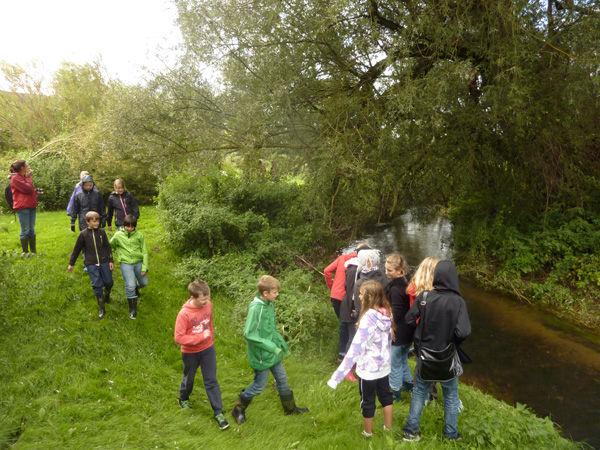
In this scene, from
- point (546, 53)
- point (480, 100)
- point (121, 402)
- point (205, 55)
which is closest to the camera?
point (121, 402)

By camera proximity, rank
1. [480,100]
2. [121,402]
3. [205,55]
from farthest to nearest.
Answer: [205,55] < [480,100] < [121,402]

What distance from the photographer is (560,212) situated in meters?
11.4

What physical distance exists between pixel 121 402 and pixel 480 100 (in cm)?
966

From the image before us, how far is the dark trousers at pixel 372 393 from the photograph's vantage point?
167 inches

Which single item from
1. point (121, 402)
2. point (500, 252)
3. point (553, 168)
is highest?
point (553, 168)

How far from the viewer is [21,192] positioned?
8117 millimetres

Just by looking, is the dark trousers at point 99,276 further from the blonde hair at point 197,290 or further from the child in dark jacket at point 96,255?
the blonde hair at point 197,290

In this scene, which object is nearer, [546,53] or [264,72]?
[546,53]

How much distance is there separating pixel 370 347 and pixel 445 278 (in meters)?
1.03

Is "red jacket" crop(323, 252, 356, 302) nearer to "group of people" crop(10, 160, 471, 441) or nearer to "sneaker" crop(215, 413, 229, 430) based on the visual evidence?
"group of people" crop(10, 160, 471, 441)

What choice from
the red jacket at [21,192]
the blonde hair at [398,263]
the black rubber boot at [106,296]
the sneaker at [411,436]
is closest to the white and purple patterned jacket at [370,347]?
the blonde hair at [398,263]

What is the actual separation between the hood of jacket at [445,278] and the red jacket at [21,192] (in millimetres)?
7942

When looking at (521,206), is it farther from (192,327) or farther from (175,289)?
(192,327)

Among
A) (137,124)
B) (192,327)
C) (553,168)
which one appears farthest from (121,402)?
(553,168)
